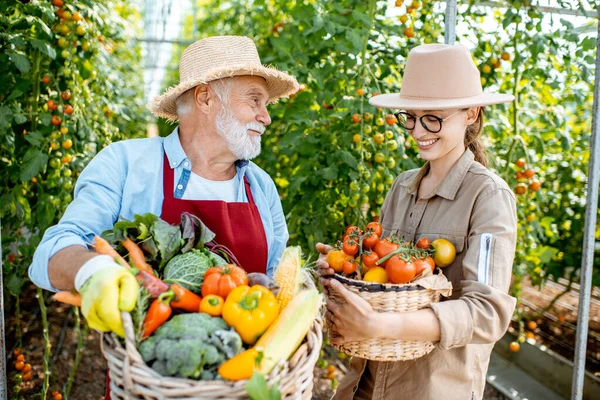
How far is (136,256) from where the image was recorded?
147 cm

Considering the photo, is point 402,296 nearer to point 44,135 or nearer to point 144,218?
point 144,218

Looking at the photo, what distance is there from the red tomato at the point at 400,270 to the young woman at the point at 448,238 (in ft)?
0.33

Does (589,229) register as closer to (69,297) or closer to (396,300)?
(396,300)

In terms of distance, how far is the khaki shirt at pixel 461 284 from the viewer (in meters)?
1.54

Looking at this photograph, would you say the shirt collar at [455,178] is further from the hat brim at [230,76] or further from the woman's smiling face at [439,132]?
the hat brim at [230,76]

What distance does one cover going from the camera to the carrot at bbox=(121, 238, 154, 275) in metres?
1.45

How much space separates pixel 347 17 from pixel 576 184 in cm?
225

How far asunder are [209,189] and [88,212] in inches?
18.5

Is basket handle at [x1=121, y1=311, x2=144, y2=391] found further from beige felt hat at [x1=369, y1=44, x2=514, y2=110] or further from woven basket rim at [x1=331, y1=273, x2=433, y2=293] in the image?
beige felt hat at [x1=369, y1=44, x2=514, y2=110]

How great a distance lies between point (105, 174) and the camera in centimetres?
180

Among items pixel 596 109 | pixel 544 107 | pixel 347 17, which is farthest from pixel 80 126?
pixel 544 107

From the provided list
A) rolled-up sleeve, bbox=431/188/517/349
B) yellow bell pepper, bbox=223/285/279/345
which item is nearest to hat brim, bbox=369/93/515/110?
rolled-up sleeve, bbox=431/188/517/349

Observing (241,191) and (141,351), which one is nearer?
(141,351)

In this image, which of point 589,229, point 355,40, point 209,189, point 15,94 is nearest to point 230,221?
point 209,189
